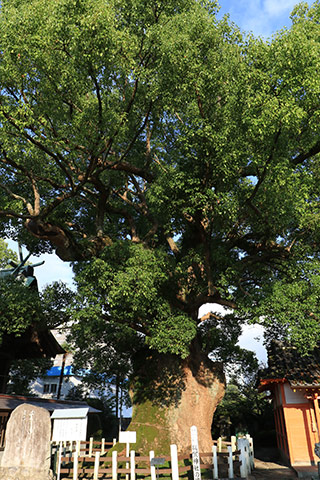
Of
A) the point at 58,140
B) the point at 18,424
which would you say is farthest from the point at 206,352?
the point at 58,140

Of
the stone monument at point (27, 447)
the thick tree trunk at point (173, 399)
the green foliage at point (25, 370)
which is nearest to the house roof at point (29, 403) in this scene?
the thick tree trunk at point (173, 399)

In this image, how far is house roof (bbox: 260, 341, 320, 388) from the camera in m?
12.6

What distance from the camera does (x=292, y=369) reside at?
43.8 feet

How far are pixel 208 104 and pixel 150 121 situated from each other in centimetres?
484

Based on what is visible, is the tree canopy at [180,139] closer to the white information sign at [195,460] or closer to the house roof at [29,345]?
the white information sign at [195,460]

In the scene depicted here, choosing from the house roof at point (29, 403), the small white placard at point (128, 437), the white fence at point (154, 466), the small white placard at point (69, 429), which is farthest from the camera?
the house roof at point (29, 403)

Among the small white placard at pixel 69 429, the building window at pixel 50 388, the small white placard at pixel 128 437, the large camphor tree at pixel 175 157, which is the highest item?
the large camphor tree at pixel 175 157

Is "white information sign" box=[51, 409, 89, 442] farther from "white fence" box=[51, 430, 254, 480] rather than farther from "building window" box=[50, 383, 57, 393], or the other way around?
"building window" box=[50, 383, 57, 393]

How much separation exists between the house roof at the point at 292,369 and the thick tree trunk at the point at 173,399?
2308mm

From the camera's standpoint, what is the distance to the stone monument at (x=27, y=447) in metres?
8.78

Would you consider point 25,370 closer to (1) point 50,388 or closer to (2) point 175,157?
(1) point 50,388

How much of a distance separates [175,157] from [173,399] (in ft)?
30.5

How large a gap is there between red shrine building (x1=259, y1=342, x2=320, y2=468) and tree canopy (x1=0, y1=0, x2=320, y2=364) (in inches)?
119

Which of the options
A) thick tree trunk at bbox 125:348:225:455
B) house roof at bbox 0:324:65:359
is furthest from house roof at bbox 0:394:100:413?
house roof at bbox 0:324:65:359
